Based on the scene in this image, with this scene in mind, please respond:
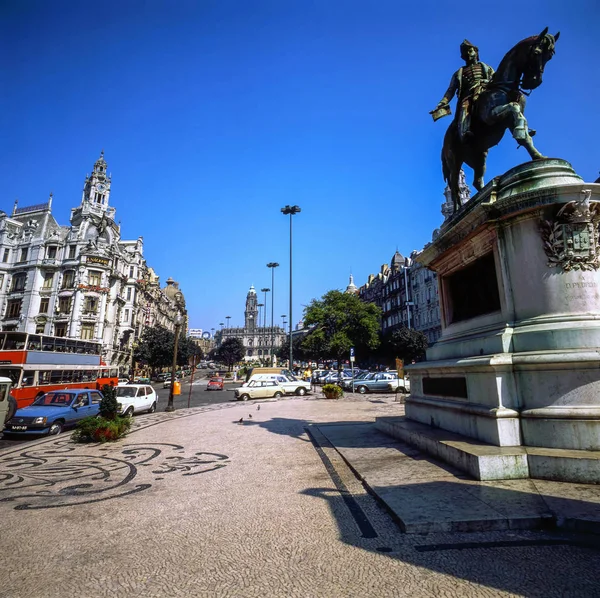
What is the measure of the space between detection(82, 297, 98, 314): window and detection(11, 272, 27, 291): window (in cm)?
894

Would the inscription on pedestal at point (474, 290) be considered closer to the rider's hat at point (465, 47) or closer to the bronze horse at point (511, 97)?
the bronze horse at point (511, 97)

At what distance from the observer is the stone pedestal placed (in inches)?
191

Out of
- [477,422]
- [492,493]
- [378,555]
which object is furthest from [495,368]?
[378,555]

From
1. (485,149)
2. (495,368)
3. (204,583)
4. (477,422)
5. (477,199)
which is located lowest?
(204,583)

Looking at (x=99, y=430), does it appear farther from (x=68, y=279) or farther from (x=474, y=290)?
(x=68, y=279)

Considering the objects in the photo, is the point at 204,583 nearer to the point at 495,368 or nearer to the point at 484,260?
the point at 495,368

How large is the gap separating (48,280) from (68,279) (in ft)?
9.29

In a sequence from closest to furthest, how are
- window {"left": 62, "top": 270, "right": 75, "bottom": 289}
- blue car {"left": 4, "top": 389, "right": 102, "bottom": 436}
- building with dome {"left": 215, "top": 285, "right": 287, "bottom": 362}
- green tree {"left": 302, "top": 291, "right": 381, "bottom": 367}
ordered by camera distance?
blue car {"left": 4, "top": 389, "right": 102, "bottom": 436}, green tree {"left": 302, "top": 291, "right": 381, "bottom": 367}, window {"left": 62, "top": 270, "right": 75, "bottom": 289}, building with dome {"left": 215, "top": 285, "right": 287, "bottom": 362}

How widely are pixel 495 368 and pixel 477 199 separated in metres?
3.44

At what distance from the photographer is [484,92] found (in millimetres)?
7453

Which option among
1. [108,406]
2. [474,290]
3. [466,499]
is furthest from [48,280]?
[466,499]

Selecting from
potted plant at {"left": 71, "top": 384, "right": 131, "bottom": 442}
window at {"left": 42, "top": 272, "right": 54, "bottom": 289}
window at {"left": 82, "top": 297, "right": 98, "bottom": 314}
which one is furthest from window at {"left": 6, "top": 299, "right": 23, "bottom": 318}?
potted plant at {"left": 71, "top": 384, "right": 131, "bottom": 442}

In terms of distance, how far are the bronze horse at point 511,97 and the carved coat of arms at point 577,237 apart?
4.34 ft

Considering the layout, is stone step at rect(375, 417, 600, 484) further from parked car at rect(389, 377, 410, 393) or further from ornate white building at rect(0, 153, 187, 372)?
ornate white building at rect(0, 153, 187, 372)
